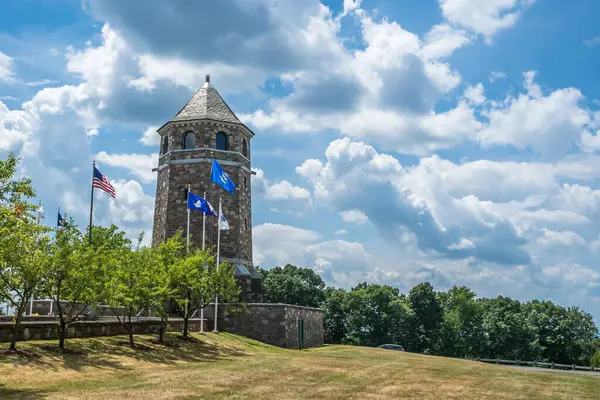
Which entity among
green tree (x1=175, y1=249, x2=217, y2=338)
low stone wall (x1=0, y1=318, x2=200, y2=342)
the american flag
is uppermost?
the american flag

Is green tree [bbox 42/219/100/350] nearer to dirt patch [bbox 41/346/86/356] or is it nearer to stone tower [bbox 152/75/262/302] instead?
dirt patch [bbox 41/346/86/356]

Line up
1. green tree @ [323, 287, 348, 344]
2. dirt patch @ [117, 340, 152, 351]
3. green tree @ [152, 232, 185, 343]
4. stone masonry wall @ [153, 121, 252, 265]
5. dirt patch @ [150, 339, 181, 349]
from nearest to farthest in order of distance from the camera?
dirt patch @ [117, 340, 152, 351], green tree @ [152, 232, 185, 343], dirt patch @ [150, 339, 181, 349], stone masonry wall @ [153, 121, 252, 265], green tree @ [323, 287, 348, 344]

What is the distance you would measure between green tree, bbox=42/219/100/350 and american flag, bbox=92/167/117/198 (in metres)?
11.7

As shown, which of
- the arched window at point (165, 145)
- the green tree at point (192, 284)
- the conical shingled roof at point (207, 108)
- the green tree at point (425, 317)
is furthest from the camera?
the green tree at point (425, 317)

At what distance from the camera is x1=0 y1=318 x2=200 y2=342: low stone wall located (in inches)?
974

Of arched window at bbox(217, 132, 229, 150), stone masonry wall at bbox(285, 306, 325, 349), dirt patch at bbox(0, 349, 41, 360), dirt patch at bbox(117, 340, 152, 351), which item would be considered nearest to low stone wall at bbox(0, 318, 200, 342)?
dirt patch at bbox(117, 340, 152, 351)

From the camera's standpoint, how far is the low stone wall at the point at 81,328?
2473cm

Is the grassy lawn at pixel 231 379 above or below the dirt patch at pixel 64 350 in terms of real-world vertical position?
below

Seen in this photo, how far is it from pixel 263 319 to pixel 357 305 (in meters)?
33.7

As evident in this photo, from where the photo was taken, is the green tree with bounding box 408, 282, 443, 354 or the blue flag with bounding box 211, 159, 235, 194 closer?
the blue flag with bounding box 211, 159, 235, 194

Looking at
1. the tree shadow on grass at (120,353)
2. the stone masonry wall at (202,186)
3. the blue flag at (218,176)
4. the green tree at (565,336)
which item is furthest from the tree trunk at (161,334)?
the green tree at (565,336)

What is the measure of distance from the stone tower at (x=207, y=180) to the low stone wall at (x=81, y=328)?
1252 cm

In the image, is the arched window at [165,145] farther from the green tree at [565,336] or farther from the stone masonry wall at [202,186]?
the green tree at [565,336]

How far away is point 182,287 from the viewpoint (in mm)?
33938
